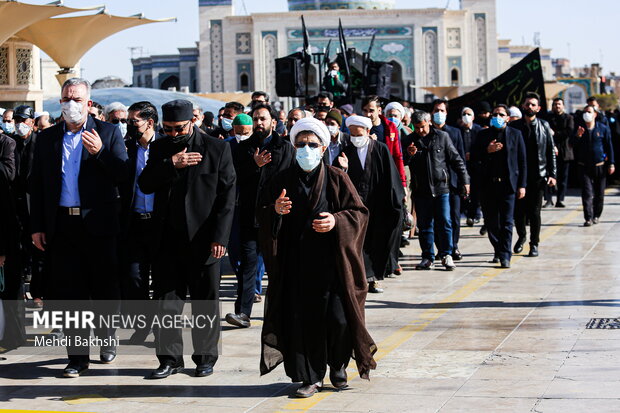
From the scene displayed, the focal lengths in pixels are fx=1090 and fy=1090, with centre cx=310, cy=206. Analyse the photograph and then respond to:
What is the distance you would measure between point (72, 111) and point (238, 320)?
7.02 ft

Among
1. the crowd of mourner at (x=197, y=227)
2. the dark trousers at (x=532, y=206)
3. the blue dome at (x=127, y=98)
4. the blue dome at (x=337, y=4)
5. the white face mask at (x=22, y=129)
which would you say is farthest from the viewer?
the blue dome at (x=337, y=4)

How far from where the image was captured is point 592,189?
14.5 metres

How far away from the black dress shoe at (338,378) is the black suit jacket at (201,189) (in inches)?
40.2

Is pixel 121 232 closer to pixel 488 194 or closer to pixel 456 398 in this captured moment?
pixel 456 398

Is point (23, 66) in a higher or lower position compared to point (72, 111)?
higher

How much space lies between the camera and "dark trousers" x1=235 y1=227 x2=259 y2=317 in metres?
7.95

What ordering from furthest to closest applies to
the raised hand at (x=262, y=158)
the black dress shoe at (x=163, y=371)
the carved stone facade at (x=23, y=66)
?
1. the carved stone facade at (x=23, y=66)
2. the raised hand at (x=262, y=158)
3. the black dress shoe at (x=163, y=371)

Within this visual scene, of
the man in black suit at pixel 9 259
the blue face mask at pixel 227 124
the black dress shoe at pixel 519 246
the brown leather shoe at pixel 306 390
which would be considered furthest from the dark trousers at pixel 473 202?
the brown leather shoe at pixel 306 390

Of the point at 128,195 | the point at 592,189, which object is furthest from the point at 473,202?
the point at 128,195

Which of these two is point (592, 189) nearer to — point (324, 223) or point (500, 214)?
point (500, 214)

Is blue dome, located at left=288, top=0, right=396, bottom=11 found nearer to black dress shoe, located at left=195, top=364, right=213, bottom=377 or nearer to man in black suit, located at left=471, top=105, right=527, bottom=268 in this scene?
man in black suit, located at left=471, top=105, right=527, bottom=268

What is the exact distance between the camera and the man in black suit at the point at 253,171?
809 centimetres

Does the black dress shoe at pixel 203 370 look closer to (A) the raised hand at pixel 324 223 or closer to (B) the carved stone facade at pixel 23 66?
(A) the raised hand at pixel 324 223

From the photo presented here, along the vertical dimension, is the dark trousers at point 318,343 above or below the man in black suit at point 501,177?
below
